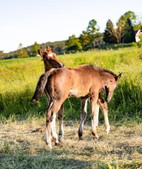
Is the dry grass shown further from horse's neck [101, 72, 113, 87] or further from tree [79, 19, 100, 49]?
tree [79, 19, 100, 49]

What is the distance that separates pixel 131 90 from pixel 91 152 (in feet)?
13.1

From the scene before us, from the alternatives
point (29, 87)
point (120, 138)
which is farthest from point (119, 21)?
point (120, 138)

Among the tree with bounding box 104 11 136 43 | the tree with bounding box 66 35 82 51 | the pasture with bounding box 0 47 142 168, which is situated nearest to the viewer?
the pasture with bounding box 0 47 142 168

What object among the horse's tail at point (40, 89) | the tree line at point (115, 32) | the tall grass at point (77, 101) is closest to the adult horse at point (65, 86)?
the horse's tail at point (40, 89)

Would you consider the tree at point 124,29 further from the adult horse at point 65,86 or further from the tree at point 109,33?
the adult horse at point 65,86

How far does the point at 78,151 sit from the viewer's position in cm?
436

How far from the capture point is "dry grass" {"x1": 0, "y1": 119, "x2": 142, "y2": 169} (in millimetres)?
3719

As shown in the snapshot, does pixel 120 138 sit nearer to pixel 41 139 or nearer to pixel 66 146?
pixel 66 146

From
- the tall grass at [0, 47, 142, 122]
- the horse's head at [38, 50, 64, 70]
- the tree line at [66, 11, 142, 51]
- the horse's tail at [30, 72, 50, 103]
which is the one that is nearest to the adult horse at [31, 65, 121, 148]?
the horse's tail at [30, 72, 50, 103]

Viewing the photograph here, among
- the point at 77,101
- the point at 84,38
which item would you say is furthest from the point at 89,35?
the point at 77,101

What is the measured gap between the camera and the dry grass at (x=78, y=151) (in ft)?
12.2

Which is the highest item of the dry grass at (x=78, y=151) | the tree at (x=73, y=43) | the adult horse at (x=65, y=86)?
the tree at (x=73, y=43)

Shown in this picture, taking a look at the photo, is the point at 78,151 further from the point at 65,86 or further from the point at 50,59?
the point at 50,59

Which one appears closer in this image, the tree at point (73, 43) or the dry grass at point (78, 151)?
the dry grass at point (78, 151)
